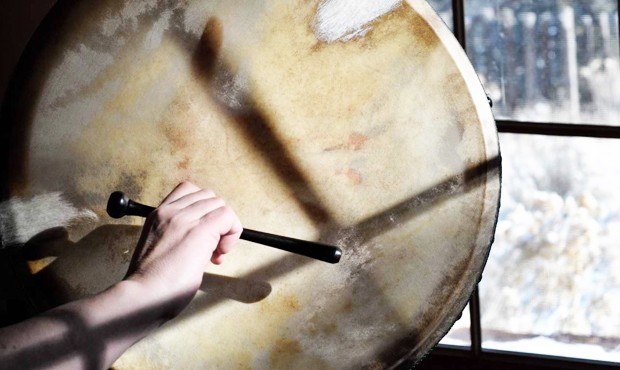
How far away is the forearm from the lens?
2.64ft

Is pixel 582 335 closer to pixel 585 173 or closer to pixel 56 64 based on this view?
pixel 585 173

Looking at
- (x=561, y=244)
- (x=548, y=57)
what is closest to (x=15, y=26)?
(x=548, y=57)

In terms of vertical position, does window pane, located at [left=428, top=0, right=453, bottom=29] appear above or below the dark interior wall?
below

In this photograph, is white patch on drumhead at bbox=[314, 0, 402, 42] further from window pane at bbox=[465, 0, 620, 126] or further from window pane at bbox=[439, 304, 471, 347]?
window pane at bbox=[439, 304, 471, 347]

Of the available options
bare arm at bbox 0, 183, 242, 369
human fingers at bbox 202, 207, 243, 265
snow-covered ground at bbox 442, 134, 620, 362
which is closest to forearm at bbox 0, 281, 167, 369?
bare arm at bbox 0, 183, 242, 369

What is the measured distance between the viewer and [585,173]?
159cm

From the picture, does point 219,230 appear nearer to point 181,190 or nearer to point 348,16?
point 181,190

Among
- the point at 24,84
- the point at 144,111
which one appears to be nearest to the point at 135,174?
the point at 144,111

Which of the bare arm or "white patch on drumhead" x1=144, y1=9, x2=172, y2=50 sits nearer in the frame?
the bare arm

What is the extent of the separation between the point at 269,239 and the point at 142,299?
0.19m

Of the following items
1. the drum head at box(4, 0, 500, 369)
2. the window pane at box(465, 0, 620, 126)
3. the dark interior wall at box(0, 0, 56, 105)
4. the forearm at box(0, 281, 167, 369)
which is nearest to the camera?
the forearm at box(0, 281, 167, 369)

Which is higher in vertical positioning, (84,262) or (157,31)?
(157,31)

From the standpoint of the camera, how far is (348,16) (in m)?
1.06

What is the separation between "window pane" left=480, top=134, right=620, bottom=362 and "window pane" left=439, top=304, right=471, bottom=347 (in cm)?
10
